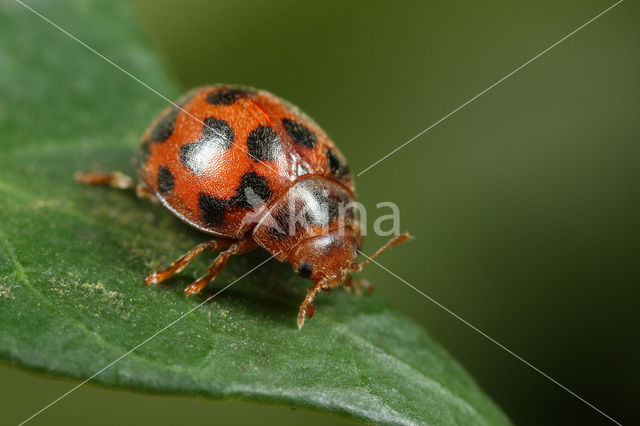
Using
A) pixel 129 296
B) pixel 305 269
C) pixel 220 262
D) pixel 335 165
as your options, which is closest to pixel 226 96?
pixel 335 165

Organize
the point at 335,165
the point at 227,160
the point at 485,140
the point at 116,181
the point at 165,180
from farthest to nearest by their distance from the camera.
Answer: the point at 485,140
the point at 116,181
the point at 335,165
the point at 165,180
the point at 227,160

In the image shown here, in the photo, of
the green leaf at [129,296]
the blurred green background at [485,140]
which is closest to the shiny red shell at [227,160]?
the green leaf at [129,296]

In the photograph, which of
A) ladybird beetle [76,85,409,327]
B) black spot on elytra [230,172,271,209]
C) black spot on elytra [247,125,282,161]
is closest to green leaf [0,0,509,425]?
ladybird beetle [76,85,409,327]

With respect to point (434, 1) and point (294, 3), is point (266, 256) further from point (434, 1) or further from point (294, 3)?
point (434, 1)

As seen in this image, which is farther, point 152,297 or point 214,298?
point 214,298

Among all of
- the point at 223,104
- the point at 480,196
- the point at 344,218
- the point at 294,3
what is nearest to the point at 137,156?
the point at 223,104

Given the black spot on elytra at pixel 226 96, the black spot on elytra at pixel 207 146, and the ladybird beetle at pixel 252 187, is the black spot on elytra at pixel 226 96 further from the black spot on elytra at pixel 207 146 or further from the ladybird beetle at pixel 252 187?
the black spot on elytra at pixel 207 146

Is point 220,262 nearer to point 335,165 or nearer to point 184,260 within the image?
point 184,260
